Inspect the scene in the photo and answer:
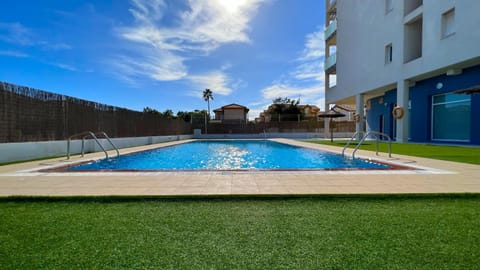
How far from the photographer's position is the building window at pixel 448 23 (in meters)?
12.1

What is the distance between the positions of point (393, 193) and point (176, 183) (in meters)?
3.56

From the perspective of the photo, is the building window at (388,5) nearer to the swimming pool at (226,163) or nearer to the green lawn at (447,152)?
the green lawn at (447,152)

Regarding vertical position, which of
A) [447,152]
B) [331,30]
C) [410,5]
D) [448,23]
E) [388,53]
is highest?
[331,30]

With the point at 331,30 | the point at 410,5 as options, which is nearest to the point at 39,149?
the point at 410,5

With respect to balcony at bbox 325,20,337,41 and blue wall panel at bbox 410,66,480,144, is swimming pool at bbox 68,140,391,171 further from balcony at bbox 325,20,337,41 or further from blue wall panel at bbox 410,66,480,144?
balcony at bbox 325,20,337,41

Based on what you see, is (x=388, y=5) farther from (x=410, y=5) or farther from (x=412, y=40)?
(x=412, y=40)

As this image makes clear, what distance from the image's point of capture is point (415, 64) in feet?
46.2

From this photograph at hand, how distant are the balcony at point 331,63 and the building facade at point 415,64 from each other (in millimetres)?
1641

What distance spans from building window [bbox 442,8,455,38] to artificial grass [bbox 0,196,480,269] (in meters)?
12.7

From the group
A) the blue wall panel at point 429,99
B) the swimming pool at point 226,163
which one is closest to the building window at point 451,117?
the blue wall panel at point 429,99

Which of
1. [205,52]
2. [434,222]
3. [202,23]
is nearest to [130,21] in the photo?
[202,23]

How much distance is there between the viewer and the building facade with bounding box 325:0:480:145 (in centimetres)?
1181

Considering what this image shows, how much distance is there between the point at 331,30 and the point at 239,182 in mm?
25322

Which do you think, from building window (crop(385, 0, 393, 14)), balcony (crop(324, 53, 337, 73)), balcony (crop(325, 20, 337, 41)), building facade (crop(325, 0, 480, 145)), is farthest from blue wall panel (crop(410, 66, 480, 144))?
balcony (crop(325, 20, 337, 41))
